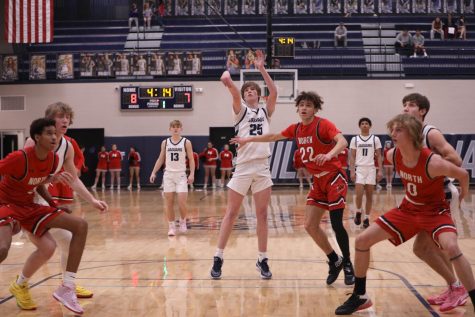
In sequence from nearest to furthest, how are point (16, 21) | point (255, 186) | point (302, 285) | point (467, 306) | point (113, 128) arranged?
point (467, 306), point (302, 285), point (255, 186), point (16, 21), point (113, 128)

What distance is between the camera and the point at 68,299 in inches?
195

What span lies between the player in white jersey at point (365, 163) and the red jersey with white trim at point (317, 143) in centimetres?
493

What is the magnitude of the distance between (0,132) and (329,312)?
22.7 meters

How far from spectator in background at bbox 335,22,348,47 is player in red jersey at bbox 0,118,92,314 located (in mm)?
21625

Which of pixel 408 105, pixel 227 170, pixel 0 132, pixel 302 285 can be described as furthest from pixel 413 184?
pixel 0 132

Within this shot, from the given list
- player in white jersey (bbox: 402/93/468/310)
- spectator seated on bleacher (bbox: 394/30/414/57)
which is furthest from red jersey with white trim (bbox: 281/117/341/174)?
spectator seated on bleacher (bbox: 394/30/414/57)

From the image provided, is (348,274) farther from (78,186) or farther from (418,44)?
(418,44)

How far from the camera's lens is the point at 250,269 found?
6.95 m

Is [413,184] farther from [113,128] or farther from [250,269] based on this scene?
[113,128]

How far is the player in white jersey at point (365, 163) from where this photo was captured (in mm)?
11188

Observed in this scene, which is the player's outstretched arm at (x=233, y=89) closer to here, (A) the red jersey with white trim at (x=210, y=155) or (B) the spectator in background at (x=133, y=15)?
(A) the red jersey with white trim at (x=210, y=155)

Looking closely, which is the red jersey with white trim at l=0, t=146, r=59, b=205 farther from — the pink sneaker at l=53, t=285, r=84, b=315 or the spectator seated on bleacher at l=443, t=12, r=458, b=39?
A: the spectator seated on bleacher at l=443, t=12, r=458, b=39

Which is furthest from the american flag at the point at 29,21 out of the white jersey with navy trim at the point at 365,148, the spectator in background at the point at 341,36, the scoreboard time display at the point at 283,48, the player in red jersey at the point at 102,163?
the white jersey with navy trim at the point at 365,148

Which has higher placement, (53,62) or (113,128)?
(53,62)
